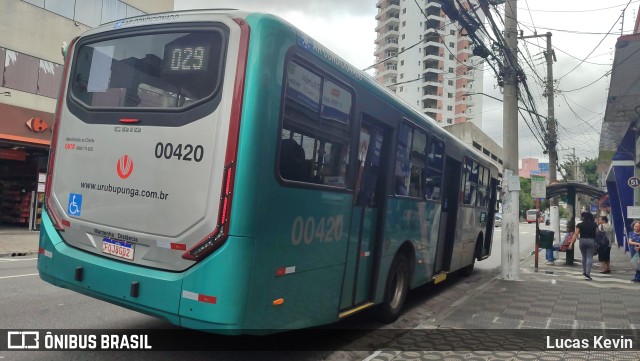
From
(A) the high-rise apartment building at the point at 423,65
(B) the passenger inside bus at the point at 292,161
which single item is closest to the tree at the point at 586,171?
(A) the high-rise apartment building at the point at 423,65

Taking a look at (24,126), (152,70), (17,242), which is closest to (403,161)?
(152,70)

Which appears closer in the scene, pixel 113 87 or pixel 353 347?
pixel 113 87

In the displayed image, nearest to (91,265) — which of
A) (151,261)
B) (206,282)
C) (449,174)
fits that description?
(151,261)

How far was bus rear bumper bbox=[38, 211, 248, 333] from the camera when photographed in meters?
3.61

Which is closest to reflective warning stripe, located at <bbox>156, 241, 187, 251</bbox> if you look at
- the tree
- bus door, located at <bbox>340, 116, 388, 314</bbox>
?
bus door, located at <bbox>340, 116, 388, 314</bbox>

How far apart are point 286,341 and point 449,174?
202 inches

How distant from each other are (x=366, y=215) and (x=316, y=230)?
1.25 m

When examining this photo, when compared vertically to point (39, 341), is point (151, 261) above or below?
above

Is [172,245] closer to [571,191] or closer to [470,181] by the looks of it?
[470,181]

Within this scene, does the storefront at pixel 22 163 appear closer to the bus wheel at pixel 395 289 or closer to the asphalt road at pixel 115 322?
the asphalt road at pixel 115 322

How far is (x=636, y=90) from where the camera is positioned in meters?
11.4

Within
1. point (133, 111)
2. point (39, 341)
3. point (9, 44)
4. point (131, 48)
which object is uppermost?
point (9, 44)

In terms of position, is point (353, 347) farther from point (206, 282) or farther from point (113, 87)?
point (113, 87)

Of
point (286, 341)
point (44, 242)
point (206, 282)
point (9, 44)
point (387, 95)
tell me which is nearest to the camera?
point (206, 282)
